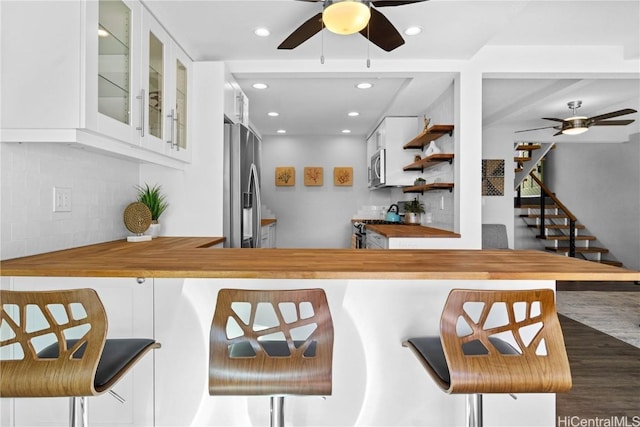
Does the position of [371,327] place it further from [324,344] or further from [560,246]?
[560,246]

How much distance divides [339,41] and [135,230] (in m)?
1.95

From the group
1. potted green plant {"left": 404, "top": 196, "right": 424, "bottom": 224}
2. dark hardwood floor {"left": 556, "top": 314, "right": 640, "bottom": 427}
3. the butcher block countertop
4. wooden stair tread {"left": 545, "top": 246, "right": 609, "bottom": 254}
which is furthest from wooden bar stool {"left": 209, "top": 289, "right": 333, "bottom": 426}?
wooden stair tread {"left": 545, "top": 246, "right": 609, "bottom": 254}

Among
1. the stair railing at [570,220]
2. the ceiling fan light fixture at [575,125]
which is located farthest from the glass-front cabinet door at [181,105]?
the stair railing at [570,220]

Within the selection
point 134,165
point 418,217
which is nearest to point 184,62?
point 134,165

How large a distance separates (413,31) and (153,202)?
7.33 ft

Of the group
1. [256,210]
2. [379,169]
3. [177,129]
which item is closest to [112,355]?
[177,129]

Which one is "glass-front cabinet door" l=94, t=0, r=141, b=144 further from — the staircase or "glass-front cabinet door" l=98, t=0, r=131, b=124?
the staircase

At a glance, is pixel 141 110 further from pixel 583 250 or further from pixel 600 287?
pixel 583 250

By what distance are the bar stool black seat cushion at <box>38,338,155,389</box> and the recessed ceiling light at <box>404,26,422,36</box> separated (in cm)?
241

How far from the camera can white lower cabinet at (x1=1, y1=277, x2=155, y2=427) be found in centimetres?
162

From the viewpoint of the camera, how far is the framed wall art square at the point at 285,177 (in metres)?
6.25

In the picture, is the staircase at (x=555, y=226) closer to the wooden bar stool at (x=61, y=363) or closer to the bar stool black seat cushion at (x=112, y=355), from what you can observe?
the bar stool black seat cushion at (x=112, y=355)

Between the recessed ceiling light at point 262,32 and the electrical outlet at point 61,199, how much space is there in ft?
5.12

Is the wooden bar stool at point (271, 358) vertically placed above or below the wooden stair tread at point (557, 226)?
below
